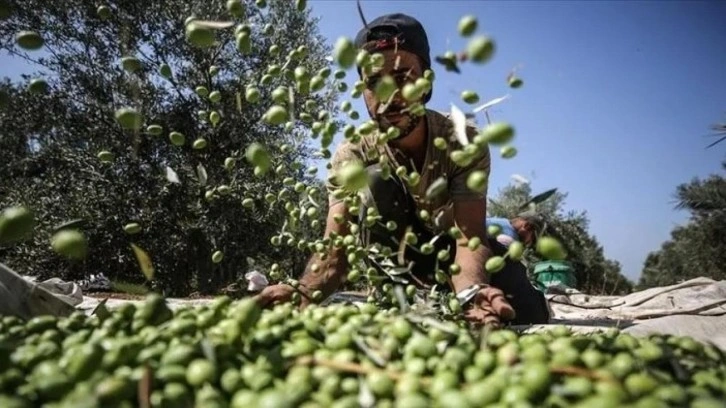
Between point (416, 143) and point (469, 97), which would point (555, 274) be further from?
point (469, 97)

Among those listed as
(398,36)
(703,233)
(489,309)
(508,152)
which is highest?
(703,233)

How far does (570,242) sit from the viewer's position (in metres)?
28.4

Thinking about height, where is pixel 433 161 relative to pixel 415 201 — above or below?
above

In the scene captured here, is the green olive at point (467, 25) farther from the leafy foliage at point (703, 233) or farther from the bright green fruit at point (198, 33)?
the leafy foliage at point (703, 233)

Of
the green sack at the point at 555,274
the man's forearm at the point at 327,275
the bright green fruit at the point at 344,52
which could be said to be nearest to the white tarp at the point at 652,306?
the man's forearm at the point at 327,275

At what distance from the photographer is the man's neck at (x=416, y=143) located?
10.4 feet

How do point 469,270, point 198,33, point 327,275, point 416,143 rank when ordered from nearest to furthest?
point 198,33
point 469,270
point 327,275
point 416,143

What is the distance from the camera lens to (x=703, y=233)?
2823 cm

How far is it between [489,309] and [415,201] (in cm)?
114

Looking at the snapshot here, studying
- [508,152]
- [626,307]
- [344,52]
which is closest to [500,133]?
[508,152]

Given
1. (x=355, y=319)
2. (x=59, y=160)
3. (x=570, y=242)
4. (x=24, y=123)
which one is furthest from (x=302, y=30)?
(x=570, y=242)

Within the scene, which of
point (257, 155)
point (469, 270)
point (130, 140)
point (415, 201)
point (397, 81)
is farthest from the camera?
point (130, 140)

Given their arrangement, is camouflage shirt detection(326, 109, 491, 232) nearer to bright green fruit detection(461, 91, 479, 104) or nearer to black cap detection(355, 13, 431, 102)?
black cap detection(355, 13, 431, 102)

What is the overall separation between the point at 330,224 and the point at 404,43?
3.76 ft
